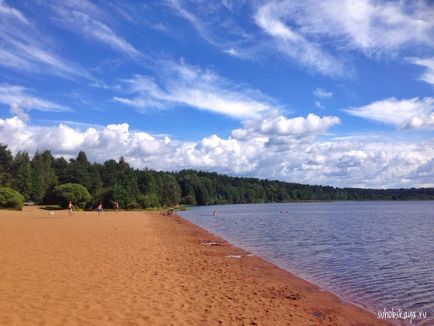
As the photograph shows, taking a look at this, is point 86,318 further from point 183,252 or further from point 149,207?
point 149,207

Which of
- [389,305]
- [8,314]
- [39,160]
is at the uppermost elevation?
[39,160]

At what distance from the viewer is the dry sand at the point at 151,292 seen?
10.8m

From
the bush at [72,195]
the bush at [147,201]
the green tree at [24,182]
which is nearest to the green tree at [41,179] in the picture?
the green tree at [24,182]

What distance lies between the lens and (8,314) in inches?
395

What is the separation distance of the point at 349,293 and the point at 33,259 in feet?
46.6

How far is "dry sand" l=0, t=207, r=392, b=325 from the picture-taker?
10828 millimetres

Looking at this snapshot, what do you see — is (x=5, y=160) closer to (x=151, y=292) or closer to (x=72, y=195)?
(x=72, y=195)

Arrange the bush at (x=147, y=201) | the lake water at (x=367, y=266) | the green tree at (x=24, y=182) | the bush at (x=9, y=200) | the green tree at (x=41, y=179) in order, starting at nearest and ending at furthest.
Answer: the lake water at (x=367, y=266)
the bush at (x=9, y=200)
the bush at (x=147, y=201)
the green tree at (x=24, y=182)
the green tree at (x=41, y=179)

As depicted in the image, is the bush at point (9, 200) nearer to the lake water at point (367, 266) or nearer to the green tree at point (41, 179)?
the green tree at point (41, 179)

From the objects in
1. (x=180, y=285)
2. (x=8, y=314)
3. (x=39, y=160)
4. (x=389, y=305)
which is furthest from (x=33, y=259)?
(x=39, y=160)

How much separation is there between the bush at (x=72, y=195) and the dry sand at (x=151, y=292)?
80695 millimetres

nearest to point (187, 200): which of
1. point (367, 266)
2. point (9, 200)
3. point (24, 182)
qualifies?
point (24, 182)

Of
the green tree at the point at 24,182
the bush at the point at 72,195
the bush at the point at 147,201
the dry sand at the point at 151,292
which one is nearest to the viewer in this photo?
the dry sand at the point at 151,292

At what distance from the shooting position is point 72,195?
99625 millimetres
